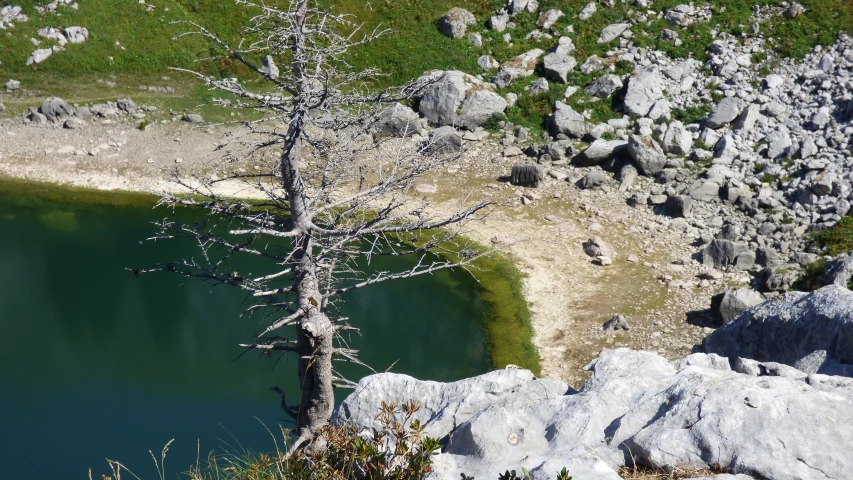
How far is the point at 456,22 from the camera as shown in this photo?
138 feet

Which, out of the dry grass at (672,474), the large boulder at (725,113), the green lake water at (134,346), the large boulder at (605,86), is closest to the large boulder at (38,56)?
the green lake water at (134,346)

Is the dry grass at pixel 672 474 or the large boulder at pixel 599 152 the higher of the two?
the dry grass at pixel 672 474

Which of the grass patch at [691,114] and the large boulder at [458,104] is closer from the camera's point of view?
the grass patch at [691,114]

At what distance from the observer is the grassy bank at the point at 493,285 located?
23.9 m

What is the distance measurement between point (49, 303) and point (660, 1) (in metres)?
33.2

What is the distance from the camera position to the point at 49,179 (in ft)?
Result: 111

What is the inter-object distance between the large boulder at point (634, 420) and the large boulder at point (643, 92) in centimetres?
2467

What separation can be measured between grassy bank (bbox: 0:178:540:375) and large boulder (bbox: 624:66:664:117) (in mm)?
12062

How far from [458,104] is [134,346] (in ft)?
62.3

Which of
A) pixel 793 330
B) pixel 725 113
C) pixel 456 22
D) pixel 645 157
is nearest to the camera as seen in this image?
pixel 793 330

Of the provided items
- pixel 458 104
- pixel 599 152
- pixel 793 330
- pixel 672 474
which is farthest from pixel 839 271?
pixel 458 104

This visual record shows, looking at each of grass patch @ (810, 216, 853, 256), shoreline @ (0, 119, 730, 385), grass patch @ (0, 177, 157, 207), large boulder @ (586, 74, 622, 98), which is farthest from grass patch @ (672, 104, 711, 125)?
grass patch @ (0, 177, 157, 207)

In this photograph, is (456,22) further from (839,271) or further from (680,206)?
(839,271)

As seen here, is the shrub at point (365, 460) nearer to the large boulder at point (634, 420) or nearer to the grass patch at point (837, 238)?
the large boulder at point (634, 420)
